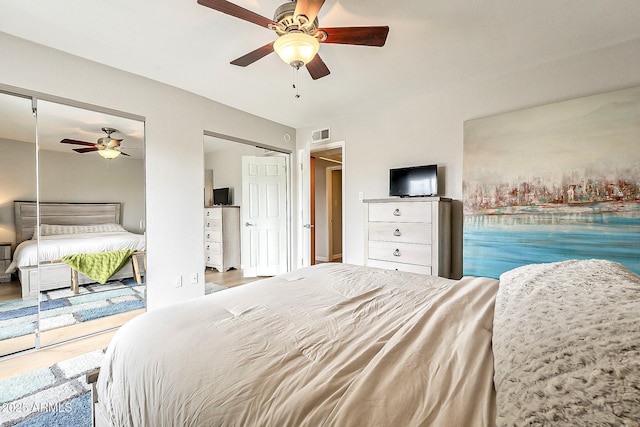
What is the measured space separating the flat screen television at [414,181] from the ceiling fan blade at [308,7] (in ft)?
6.96

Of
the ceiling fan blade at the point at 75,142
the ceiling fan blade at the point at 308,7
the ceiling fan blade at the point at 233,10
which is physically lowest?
the ceiling fan blade at the point at 75,142

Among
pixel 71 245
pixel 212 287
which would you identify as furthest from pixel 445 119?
pixel 71 245

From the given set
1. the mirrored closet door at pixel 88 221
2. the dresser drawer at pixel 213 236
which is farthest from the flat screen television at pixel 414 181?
the mirrored closet door at pixel 88 221

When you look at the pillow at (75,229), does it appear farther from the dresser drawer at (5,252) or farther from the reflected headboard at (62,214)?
the dresser drawer at (5,252)

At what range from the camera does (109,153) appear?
9.35ft

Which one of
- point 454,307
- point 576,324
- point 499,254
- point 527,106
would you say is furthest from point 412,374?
point 527,106

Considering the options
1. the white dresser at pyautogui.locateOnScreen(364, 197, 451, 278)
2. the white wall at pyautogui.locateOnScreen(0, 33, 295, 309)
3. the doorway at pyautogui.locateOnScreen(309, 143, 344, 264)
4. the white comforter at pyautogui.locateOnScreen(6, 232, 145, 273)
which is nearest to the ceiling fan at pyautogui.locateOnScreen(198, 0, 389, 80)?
the white wall at pyautogui.locateOnScreen(0, 33, 295, 309)

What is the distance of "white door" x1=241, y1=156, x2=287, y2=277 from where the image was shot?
178 inches

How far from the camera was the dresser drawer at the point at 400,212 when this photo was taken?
9.59 feet

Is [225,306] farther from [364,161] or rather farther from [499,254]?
[364,161]

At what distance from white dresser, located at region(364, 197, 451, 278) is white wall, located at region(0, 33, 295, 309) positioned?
6.83 feet

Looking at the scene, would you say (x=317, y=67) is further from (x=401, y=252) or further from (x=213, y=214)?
(x=213, y=214)

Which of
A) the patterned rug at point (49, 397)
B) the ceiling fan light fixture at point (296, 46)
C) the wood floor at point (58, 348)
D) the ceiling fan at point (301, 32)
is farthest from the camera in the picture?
the wood floor at point (58, 348)

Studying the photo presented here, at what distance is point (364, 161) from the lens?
396 centimetres
